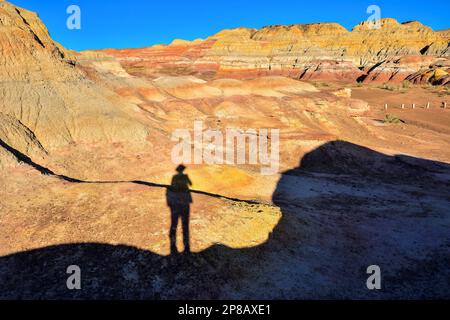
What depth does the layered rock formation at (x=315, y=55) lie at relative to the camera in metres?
70.1

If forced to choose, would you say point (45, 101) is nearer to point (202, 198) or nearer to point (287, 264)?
point (202, 198)

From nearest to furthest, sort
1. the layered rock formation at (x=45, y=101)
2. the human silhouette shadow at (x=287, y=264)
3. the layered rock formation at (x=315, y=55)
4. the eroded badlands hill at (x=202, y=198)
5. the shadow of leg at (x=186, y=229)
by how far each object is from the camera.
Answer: the human silhouette shadow at (x=287, y=264)
the eroded badlands hill at (x=202, y=198)
the shadow of leg at (x=186, y=229)
the layered rock formation at (x=45, y=101)
the layered rock formation at (x=315, y=55)

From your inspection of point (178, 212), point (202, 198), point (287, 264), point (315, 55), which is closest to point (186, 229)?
point (178, 212)

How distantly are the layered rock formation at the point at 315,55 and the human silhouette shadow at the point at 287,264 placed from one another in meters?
59.2

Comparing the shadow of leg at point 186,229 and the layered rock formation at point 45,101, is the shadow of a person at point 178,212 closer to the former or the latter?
the shadow of leg at point 186,229

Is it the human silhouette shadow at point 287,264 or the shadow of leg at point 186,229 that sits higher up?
the shadow of leg at point 186,229

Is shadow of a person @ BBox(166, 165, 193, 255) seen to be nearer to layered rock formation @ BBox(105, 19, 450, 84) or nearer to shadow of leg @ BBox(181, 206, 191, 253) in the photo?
shadow of leg @ BBox(181, 206, 191, 253)

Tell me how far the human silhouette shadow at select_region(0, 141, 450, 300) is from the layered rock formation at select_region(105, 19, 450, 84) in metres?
59.2

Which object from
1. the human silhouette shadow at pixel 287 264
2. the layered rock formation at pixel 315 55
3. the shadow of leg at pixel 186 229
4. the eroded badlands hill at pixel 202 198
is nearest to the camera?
the human silhouette shadow at pixel 287 264

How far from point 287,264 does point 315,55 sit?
7938cm

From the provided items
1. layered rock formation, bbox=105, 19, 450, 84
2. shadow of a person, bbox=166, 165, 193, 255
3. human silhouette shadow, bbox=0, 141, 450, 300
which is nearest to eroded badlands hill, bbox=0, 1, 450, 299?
human silhouette shadow, bbox=0, 141, 450, 300

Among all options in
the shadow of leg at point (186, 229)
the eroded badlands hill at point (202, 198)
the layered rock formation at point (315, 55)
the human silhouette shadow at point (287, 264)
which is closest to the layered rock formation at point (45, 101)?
the eroded badlands hill at point (202, 198)

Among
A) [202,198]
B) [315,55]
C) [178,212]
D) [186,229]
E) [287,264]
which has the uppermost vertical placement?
[315,55]

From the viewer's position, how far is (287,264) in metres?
8.10
